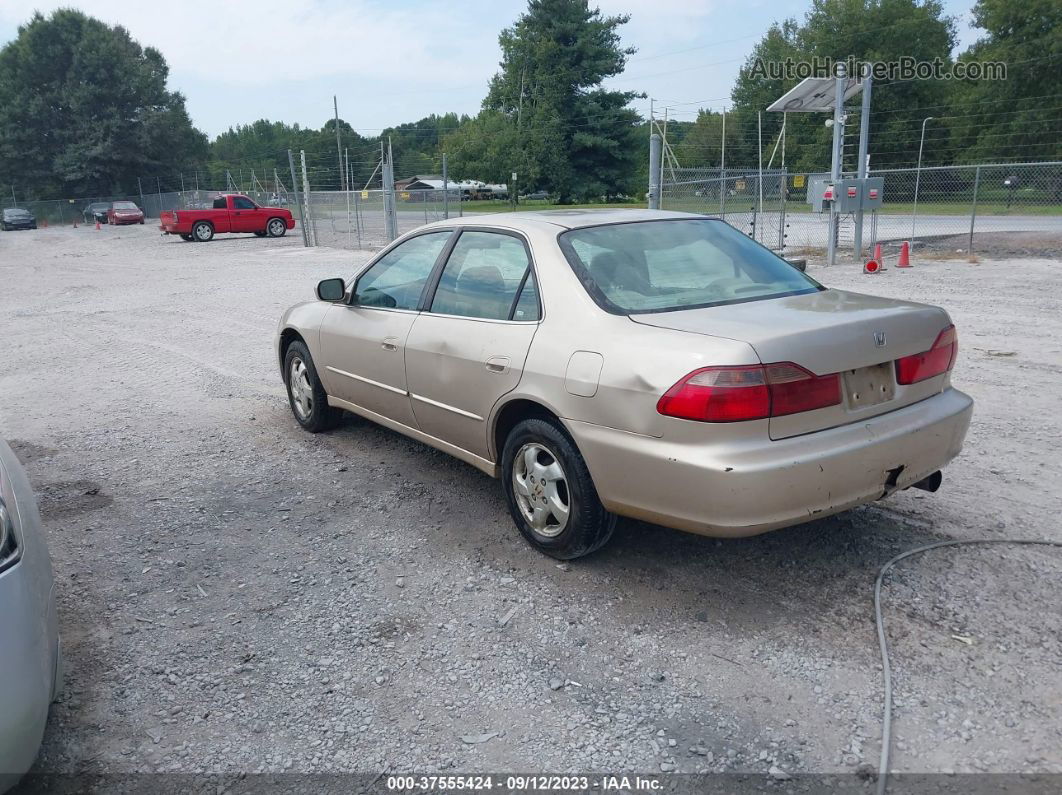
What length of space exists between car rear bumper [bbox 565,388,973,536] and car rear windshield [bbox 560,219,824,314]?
700 mm

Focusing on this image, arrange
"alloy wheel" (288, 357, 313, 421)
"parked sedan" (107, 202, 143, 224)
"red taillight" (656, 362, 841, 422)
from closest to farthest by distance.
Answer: "red taillight" (656, 362, 841, 422)
"alloy wheel" (288, 357, 313, 421)
"parked sedan" (107, 202, 143, 224)

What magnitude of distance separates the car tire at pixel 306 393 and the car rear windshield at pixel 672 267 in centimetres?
250

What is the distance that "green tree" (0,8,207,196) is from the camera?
194ft

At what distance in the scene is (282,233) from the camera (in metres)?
32.6

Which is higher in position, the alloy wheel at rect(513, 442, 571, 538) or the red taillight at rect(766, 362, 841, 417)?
the red taillight at rect(766, 362, 841, 417)

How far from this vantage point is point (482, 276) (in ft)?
14.6

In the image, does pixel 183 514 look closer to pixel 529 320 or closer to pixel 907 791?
pixel 529 320

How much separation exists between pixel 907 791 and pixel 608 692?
0.99m

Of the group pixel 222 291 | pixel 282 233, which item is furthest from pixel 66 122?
pixel 222 291

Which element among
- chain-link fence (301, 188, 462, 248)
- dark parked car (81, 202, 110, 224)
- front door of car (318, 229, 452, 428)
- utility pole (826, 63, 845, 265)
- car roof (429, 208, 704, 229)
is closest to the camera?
car roof (429, 208, 704, 229)

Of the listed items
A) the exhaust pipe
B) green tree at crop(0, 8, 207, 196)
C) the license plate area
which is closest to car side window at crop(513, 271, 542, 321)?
the license plate area

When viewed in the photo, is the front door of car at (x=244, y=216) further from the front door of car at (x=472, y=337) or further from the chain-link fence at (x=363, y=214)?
the front door of car at (x=472, y=337)

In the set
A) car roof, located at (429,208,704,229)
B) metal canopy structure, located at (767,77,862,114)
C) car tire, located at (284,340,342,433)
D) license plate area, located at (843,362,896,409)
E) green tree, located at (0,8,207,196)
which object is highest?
green tree, located at (0,8,207,196)
